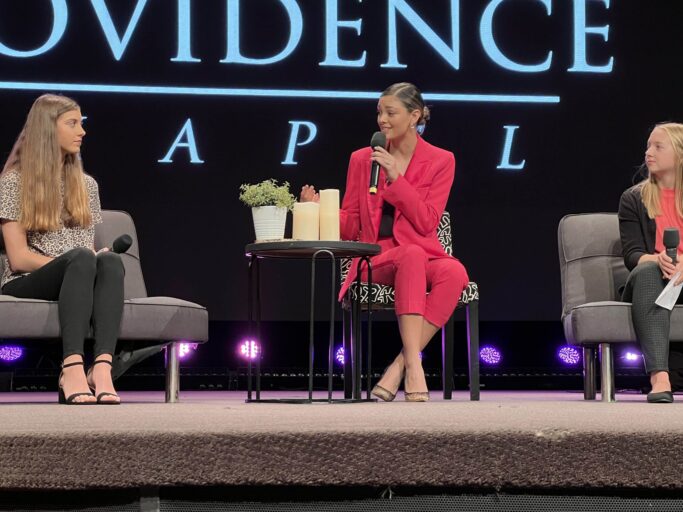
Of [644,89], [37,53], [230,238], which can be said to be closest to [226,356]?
[230,238]

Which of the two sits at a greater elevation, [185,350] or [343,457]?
[185,350]

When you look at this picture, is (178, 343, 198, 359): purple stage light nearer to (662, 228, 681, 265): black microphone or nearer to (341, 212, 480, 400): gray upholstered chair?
(341, 212, 480, 400): gray upholstered chair

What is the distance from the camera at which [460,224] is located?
524cm

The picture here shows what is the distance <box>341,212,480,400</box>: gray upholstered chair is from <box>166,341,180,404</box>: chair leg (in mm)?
603

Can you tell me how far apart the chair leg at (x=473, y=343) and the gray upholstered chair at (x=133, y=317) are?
3.22 feet

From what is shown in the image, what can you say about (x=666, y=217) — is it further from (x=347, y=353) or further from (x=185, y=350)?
(x=185, y=350)

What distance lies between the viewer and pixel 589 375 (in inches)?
157

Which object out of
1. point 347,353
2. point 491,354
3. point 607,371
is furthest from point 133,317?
point 491,354

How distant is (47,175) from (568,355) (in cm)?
314

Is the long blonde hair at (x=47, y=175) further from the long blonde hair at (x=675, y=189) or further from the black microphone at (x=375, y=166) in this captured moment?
the long blonde hair at (x=675, y=189)

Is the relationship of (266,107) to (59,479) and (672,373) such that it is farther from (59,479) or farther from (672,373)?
(59,479)

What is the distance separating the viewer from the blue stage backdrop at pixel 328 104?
5.07 m

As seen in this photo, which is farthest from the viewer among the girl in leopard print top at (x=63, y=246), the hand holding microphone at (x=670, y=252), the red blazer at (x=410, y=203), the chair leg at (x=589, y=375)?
the chair leg at (x=589, y=375)

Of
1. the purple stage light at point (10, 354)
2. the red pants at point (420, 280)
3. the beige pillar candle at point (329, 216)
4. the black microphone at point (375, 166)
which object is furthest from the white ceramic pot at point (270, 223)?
the purple stage light at point (10, 354)
